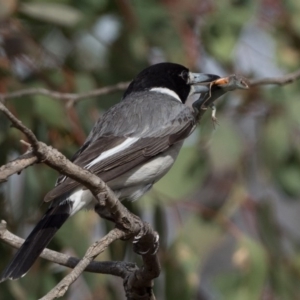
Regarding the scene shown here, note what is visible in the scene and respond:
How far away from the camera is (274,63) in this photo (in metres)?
3.53

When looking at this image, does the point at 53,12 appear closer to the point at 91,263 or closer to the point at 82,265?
the point at 91,263

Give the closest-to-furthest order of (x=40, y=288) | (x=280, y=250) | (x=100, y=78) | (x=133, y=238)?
(x=133, y=238) < (x=40, y=288) < (x=280, y=250) < (x=100, y=78)

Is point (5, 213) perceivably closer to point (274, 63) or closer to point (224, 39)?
point (224, 39)

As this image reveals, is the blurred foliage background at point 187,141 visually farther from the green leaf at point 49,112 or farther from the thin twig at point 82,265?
the thin twig at point 82,265

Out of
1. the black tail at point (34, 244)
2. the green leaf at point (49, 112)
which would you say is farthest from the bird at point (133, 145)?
the green leaf at point (49, 112)

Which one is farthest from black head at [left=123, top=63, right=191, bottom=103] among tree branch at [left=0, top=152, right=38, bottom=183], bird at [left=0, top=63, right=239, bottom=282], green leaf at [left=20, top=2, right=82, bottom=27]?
tree branch at [left=0, top=152, right=38, bottom=183]

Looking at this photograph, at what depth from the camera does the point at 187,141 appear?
11.1ft

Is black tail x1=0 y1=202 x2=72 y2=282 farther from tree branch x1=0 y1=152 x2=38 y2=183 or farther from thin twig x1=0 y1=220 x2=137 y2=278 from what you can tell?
tree branch x1=0 y1=152 x2=38 y2=183

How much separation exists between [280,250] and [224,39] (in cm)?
84

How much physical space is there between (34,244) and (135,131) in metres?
0.70

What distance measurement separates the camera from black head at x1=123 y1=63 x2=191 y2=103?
10.9 ft

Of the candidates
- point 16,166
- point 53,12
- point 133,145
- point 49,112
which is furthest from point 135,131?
point 16,166

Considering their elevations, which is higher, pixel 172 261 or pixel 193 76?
pixel 193 76

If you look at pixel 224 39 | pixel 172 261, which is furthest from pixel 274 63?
pixel 172 261
